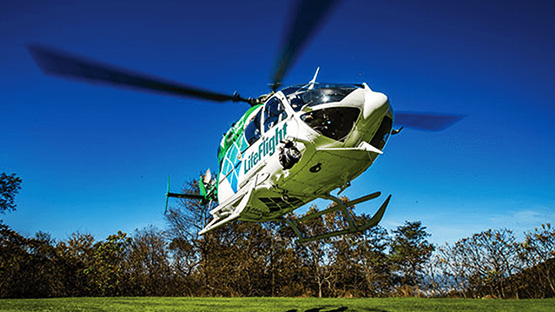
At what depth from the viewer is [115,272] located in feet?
68.7

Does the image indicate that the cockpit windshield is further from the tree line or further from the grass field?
the tree line

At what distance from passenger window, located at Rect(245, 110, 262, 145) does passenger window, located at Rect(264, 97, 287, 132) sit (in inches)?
11.6

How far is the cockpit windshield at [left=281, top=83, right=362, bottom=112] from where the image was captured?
16.0 feet

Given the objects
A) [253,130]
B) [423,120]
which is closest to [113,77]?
[253,130]

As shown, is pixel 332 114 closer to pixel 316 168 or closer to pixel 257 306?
pixel 316 168

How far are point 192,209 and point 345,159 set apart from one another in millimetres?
20715

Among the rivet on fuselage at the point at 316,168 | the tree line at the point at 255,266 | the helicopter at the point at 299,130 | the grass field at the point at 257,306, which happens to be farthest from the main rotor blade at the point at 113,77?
the tree line at the point at 255,266

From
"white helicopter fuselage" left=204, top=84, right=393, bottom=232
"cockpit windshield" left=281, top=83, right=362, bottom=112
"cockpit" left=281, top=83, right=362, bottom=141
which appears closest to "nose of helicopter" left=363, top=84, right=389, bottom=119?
"white helicopter fuselage" left=204, top=84, right=393, bottom=232

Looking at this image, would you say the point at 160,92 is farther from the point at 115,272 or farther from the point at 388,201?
the point at 115,272

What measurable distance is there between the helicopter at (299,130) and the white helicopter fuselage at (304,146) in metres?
0.02

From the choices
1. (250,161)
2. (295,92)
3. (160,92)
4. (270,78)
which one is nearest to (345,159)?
(295,92)

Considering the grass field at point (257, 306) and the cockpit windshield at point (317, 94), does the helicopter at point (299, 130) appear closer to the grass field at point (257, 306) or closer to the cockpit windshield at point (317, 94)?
the cockpit windshield at point (317, 94)

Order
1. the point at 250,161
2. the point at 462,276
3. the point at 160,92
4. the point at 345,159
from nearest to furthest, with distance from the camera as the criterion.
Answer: the point at 345,159
the point at 160,92
the point at 250,161
the point at 462,276

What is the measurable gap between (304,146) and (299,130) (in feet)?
0.94
